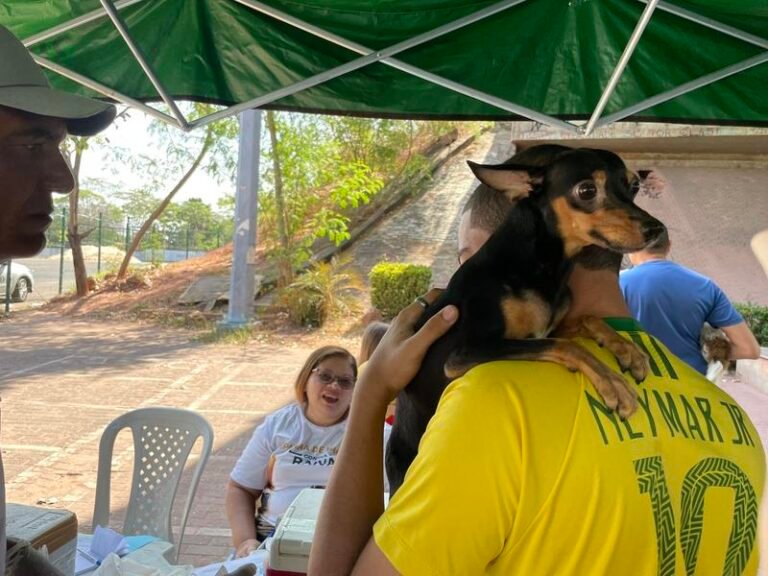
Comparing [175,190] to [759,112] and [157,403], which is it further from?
[759,112]

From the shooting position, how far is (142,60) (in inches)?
133

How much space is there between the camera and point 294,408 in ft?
13.3

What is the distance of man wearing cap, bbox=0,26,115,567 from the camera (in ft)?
4.99

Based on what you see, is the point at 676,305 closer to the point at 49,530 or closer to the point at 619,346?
the point at 619,346

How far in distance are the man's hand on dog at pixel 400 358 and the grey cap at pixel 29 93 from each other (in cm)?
87

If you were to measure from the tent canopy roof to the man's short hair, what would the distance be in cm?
147

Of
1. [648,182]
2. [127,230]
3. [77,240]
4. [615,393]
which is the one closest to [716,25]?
[648,182]

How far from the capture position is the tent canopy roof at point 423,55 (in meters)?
3.27

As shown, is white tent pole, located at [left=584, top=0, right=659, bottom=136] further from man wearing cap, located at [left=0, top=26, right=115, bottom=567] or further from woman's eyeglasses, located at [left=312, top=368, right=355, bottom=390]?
man wearing cap, located at [left=0, top=26, right=115, bottom=567]

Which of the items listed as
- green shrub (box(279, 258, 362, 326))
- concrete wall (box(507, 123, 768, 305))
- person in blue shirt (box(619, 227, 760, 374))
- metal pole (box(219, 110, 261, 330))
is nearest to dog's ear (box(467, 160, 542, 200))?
person in blue shirt (box(619, 227, 760, 374))

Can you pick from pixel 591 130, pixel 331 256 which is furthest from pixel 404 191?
pixel 591 130

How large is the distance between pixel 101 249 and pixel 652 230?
2244 cm

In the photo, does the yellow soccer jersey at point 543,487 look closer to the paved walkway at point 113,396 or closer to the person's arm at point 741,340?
the person's arm at point 741,340

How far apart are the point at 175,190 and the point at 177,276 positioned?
2345 mm
